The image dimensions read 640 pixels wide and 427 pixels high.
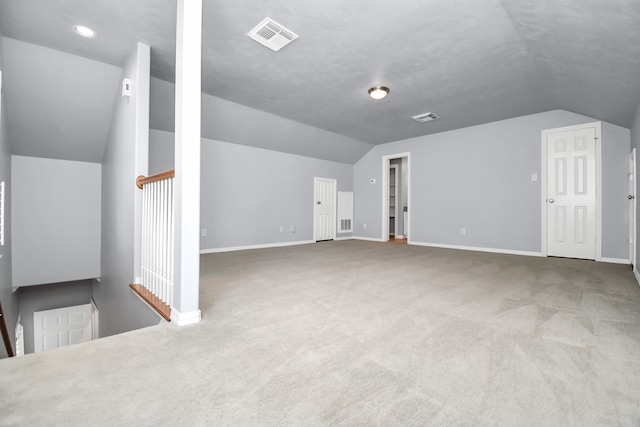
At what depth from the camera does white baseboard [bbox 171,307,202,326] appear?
1820mm

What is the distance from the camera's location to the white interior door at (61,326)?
491 cm

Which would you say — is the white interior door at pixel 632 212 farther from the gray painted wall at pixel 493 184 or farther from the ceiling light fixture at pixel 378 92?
the ceiling light fixture at pixel 378 92

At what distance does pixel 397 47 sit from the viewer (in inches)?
113

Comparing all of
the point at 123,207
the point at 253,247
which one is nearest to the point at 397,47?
the point at 123,207

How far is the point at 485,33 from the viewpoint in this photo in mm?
2598

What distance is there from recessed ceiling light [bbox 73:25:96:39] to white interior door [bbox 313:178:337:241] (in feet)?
14.9

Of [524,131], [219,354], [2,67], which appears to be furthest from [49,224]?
[524,131]

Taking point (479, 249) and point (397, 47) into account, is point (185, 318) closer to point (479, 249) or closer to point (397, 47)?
point (397, 47)

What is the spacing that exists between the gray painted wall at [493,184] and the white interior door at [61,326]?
6.67 m

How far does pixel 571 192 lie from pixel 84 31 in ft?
21.3

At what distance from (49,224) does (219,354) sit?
460 centimetres

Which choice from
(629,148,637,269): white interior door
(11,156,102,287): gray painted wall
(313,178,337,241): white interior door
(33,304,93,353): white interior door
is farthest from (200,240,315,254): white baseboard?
(629,148,637,269): white interior door

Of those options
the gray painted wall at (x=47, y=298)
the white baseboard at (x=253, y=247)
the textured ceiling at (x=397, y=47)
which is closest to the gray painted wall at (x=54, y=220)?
the gray painted wall at (x=47, y=298)

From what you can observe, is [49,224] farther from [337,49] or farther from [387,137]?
[387,137]
